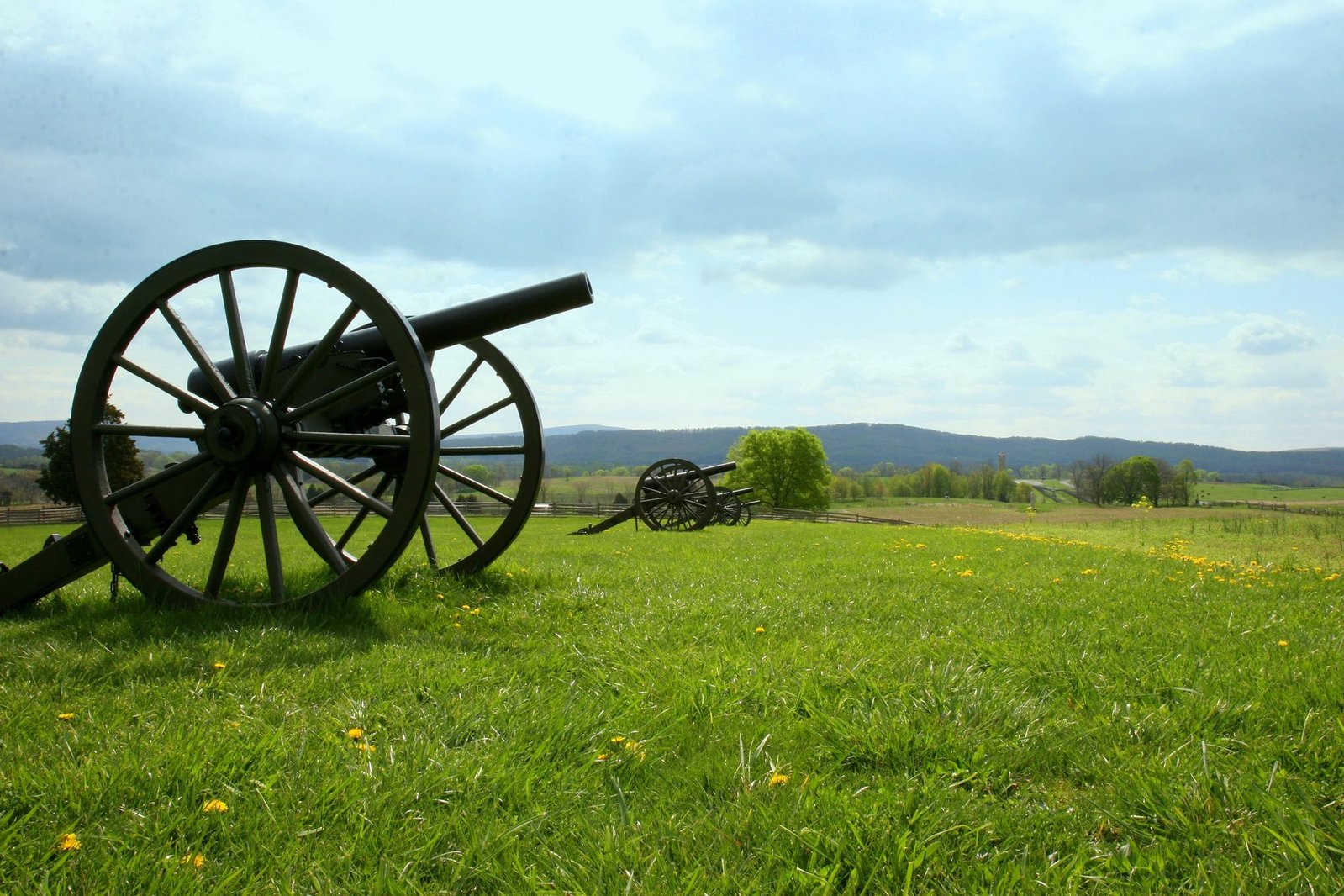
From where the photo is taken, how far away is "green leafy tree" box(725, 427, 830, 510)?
56188mm

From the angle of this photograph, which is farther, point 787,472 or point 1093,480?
point 1093,480

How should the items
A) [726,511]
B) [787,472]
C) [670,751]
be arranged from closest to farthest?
1. [670,751]
2. [726,511]
3. [787,472]

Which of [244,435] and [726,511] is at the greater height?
[244,435]

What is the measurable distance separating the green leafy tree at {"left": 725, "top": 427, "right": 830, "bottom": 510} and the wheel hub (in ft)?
166

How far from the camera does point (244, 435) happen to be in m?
5.58

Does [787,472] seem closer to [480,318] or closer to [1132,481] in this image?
[1132,481]

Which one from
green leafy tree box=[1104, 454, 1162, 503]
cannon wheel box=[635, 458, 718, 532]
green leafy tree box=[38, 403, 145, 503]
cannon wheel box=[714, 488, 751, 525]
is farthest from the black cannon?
green leafy tree box=[1104, 454, 1162, 503]

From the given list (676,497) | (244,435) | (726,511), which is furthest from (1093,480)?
(244,435)

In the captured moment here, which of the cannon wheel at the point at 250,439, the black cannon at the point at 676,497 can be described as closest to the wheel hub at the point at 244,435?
the cannon wheel at the point at 250,439

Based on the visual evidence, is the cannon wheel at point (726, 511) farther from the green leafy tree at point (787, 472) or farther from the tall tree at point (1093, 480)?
the tall tree at point (1093, 480)

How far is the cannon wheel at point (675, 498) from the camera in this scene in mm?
23906

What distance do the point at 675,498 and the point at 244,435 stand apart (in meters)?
18.8

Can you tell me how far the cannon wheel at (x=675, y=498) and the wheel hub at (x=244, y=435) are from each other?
A: 18250mm

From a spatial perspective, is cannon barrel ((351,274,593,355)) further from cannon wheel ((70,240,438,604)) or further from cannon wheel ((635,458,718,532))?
cannon wheel ((635,458,718,532))
